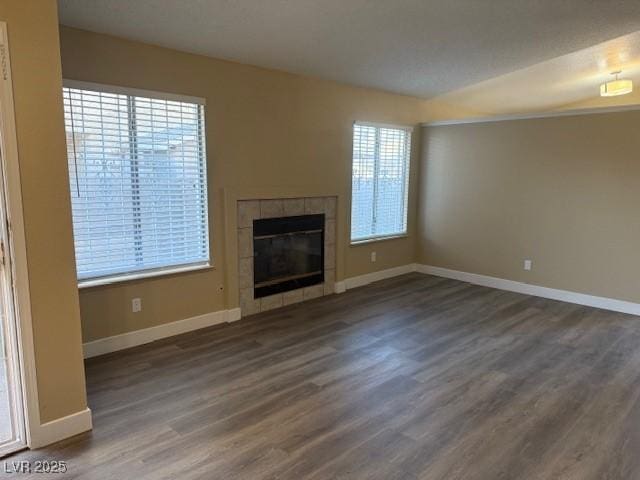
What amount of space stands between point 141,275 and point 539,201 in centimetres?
453

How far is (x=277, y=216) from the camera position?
460 cm

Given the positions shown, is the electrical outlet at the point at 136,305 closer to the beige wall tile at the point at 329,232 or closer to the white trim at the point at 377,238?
the beige wall tile at the point at 329,232

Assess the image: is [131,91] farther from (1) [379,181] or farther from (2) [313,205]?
(1) [379,181]

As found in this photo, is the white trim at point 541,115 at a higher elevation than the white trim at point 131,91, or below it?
higher

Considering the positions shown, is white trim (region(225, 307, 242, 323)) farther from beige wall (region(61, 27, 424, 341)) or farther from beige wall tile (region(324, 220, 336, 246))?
beige wall tile (region(324, 220, 336, 246))

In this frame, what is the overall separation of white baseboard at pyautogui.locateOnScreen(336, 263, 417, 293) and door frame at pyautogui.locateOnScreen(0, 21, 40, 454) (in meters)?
3.56

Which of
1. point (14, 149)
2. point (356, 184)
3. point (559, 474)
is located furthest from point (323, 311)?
point (14, 149)

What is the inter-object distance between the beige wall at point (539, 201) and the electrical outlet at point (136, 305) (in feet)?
13.7

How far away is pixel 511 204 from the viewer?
5.48m

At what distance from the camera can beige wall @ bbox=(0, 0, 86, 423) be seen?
2041 millimetres

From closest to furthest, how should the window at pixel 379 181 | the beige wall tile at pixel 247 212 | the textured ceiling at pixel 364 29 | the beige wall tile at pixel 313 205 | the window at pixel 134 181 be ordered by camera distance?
the textured ceiling at pixel 364 29
the window at pixel 134 181
the beige wall tile at pixel 247 212
the beige wall tile at pixel 313 205
the window at pixel 379 181

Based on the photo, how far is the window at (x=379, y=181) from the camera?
5488 mm

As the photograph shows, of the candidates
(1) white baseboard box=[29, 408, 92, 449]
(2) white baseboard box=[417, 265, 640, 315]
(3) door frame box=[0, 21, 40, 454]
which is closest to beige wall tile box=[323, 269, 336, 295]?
(2) white baseboard box=[417, 265, 640, 315]

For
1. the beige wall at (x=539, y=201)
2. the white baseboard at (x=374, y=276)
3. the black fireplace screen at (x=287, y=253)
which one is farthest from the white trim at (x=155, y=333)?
the beige wall at (x=539, y=201)
